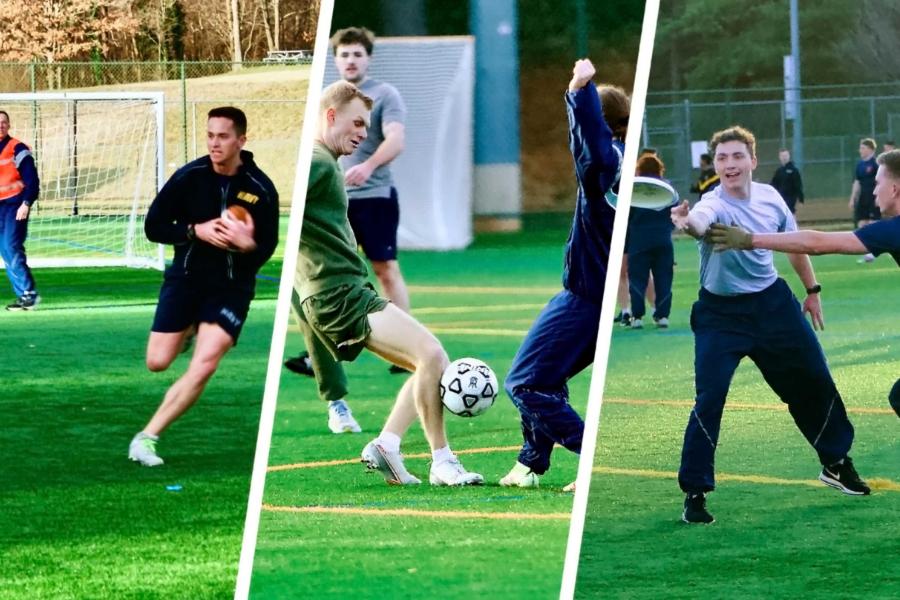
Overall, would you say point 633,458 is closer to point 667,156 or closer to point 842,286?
point 842,286

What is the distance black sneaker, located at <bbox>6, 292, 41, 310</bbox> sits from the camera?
9.72 meters

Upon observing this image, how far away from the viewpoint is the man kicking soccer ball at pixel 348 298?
371 cm

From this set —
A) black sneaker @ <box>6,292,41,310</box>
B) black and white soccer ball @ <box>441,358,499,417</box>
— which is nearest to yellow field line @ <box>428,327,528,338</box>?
black and white soccer ball @ <box>441,358,499,417</box>

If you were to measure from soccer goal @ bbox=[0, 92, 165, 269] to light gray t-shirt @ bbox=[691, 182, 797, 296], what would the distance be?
15.8 ft

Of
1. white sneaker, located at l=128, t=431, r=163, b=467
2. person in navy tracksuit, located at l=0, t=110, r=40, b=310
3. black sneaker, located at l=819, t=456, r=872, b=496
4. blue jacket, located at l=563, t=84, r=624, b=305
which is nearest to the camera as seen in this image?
blue jacket, located at l=563, t=84, r=624, b=305

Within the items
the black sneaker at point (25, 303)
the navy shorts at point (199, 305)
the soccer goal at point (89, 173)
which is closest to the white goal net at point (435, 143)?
the navy shorts at point (199, 305)

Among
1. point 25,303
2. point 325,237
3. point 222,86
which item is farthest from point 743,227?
point 25,303

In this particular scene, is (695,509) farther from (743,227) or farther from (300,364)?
(300,364)

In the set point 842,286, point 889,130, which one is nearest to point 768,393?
point 842,286

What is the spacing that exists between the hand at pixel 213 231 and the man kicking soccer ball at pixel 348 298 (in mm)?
732

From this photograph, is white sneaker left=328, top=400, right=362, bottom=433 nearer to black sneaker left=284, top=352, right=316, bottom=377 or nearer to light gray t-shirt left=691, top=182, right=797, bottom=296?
Result: black sneaker left=284, top=352, right=316, bottom=377

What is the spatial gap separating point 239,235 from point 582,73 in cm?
145

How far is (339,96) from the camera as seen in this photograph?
3697 millimetres

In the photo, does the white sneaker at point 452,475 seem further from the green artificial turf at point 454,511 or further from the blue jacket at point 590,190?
the blue jacket at point 590,190
